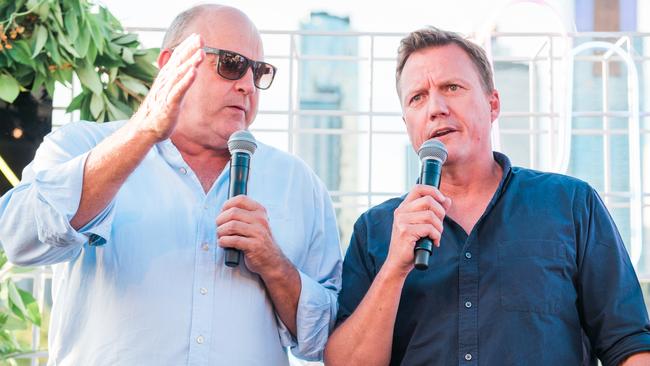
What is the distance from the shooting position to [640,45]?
3.59 m

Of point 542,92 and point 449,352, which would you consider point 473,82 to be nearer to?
point 449,352

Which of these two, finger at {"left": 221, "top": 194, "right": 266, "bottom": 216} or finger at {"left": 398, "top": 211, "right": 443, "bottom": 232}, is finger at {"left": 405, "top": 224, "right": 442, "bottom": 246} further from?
finger at {"left": 221, "top": 194, "right": 266, "bottom": 216}

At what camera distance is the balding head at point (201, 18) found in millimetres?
2404

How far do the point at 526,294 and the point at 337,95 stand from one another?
1546mm

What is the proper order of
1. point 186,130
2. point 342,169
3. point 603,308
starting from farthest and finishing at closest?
point 342,169 → point 186,130 → point 603,308

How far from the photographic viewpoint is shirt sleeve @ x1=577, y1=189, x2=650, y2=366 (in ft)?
6.98

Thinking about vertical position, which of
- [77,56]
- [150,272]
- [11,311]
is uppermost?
[77,56]

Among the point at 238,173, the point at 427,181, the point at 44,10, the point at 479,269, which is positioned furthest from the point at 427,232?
the point at 44,10

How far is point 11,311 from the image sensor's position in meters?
3.01

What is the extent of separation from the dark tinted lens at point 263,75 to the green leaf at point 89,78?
0.87 m

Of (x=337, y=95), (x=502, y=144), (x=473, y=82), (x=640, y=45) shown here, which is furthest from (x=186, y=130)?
(x=640, y=45)

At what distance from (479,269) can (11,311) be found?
1519 mm

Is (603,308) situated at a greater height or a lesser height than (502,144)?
lesser

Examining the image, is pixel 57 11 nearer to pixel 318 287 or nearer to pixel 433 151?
pixel 318 287
